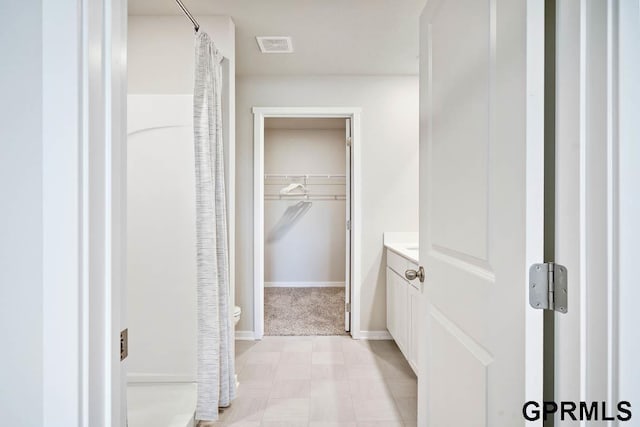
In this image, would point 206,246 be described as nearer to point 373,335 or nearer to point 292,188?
point 373,335

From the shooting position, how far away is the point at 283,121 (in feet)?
16.9

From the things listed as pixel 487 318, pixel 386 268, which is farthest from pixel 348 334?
pixel 487 318

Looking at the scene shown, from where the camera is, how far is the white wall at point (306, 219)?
5.73 meters

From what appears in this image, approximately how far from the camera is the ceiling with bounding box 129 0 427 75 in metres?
2.38

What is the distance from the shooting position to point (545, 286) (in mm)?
793

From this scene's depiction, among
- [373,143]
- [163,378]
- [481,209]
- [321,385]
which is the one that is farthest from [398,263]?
[481,209]

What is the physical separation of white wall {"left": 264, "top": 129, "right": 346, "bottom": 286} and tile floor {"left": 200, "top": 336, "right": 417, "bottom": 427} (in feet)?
7.76

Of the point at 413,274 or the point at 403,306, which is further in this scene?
the point at 403,306

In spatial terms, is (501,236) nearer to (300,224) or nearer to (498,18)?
(498,18)

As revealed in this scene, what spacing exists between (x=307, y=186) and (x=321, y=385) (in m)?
3.57

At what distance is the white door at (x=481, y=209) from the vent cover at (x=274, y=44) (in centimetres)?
158

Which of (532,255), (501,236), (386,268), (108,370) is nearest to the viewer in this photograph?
(108,370)

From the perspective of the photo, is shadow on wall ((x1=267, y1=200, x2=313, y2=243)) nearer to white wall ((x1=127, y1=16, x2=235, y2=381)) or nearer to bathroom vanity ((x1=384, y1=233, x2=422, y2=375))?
bathroom vanity ((x1=384, y1=233, x2=422, y2=375))

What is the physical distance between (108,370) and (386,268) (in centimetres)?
304
